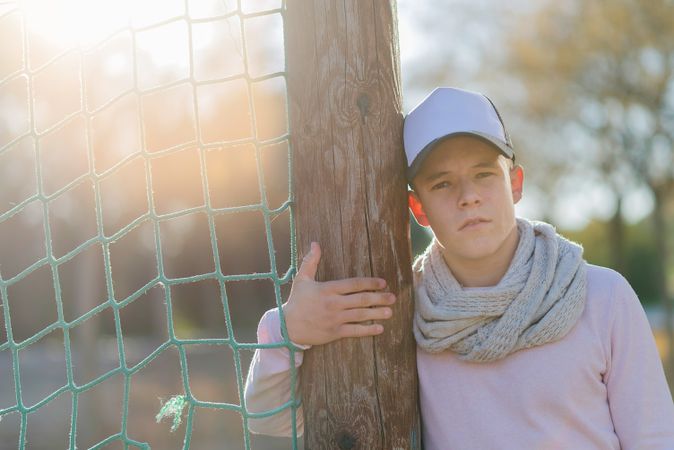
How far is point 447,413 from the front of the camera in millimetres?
1943

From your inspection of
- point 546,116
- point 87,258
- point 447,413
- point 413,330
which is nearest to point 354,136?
point 413,330

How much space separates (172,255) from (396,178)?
13222mm

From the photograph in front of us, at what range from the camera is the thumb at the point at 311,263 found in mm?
1925

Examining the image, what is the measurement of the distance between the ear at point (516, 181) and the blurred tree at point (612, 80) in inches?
301

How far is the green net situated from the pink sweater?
41 cm

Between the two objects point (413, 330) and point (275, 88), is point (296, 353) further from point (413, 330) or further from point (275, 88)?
point (275, 88)

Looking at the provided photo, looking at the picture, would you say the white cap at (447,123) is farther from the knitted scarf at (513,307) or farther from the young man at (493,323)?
the knitted scarf at (513,307)

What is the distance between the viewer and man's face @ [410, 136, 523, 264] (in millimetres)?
1900

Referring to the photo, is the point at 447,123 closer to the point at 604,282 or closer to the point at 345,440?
the point at 604,282

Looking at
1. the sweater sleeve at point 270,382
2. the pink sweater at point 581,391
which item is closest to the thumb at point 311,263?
the sweater sleeve at point 270,382

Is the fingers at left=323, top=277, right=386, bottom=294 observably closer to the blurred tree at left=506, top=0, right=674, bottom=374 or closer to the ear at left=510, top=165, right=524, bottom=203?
the ear at left=510, top=165, right=524, bottom=203

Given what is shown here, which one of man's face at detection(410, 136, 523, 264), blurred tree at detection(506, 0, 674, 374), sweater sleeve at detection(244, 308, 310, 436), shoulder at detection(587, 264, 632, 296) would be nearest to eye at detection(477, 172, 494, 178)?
man's face at detection(410, 136, 523, 264)

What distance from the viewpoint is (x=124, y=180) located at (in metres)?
9.04

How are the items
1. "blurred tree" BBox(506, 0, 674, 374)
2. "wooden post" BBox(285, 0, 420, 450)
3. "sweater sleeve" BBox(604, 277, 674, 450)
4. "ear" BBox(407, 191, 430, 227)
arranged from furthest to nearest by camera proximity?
"blurred tree" BBox(506, 0, 674, 374)
"ear" BBox(407, 191, 430, 227)
"wooden post" BBox(285, 0, 420, 450)
"sweater sleeve" BBox(604, 277, 674, 450)
